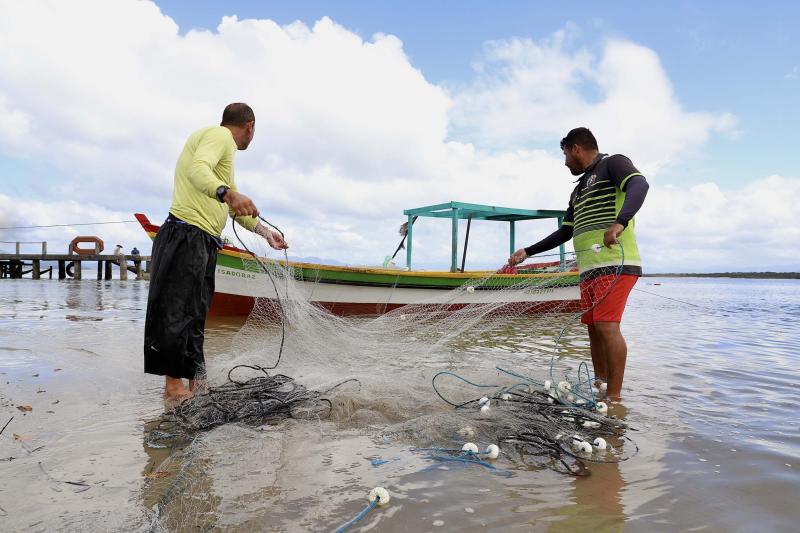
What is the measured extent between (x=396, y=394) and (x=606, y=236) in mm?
1821

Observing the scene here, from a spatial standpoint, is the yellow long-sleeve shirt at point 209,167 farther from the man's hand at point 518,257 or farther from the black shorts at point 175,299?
the man's hand at point 518,257

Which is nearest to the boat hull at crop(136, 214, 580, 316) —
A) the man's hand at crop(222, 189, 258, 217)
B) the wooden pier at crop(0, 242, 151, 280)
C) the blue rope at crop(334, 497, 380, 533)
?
the man's hand at crop(222, 189, 258, 217)

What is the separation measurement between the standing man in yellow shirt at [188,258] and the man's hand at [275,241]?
55 centimetres

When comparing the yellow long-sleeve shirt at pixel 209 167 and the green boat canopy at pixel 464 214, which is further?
the green boat canopy at pixel 464 214

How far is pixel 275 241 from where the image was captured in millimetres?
3885

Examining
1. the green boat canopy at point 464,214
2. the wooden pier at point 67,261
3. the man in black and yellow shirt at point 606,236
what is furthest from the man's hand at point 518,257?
the wooden pier at point 67,261

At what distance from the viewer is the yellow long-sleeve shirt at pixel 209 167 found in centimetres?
309

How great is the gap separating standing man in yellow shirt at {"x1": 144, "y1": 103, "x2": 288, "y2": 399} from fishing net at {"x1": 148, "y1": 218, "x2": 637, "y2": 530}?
0.33m

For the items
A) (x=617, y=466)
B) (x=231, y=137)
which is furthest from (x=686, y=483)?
(x=231, y=137)

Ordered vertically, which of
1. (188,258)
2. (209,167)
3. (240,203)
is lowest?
(188,258)

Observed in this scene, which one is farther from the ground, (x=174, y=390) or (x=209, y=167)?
(x=209, y=167)

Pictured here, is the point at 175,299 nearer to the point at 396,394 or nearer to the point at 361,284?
the point at 396,394

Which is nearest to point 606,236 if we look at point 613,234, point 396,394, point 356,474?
point 613,234

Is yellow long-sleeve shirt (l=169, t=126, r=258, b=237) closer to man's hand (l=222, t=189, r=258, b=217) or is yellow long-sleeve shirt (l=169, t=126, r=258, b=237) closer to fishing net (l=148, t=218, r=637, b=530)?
man's hand (l=222, t=189, r=258, b=217)
